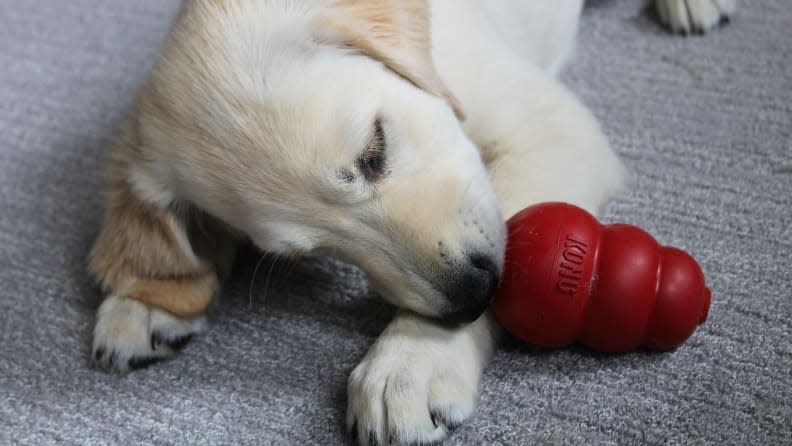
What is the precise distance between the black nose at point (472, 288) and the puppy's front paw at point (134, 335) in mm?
559

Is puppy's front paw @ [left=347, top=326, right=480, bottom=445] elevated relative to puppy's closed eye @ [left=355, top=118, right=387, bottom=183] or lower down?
lower down

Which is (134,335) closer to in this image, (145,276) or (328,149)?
(145,276)

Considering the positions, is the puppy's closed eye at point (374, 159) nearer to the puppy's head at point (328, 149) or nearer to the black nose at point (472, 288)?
the puppy's head at point (328, 149)

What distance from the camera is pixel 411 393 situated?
1.24 m

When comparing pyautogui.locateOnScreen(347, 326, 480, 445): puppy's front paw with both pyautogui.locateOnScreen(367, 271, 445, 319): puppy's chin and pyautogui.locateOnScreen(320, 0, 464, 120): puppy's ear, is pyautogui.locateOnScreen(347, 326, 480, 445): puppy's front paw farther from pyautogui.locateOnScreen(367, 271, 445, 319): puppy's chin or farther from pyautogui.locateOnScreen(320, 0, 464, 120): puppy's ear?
pyautogui.locateOnScreen(320, 0, 464, 120): puppy's ear

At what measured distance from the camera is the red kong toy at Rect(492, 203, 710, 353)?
1202 millimetres

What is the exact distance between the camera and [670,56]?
Result: 204cm

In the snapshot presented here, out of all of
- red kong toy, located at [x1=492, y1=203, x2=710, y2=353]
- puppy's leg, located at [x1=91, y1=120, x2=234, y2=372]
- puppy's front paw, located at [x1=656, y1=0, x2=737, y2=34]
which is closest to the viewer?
red kong toy, located at [x1=492, y1=203, x2=710, y2=353]

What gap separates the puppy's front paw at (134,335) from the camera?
151cm

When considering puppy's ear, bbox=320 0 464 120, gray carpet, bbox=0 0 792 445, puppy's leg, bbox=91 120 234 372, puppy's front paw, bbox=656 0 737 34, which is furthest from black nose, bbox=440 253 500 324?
puppy's front paw, bbox=656 0 737 34

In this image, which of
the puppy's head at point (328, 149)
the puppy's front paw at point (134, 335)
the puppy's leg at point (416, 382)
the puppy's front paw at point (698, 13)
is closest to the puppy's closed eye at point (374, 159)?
the puppy's head at point (328, 149)

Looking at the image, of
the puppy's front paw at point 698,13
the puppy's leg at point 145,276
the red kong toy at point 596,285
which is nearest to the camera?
the red kong toy at point 596,285

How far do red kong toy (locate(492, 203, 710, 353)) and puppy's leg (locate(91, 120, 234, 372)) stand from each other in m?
0.59

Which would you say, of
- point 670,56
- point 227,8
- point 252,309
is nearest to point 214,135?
point 227,8
